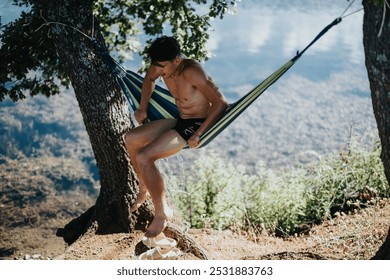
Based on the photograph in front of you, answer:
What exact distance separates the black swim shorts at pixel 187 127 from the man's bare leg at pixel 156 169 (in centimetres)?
5

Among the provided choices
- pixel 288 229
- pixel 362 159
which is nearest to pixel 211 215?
pixel 288 229

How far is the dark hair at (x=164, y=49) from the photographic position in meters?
2.84

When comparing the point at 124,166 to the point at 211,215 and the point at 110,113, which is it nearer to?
the point at 110,113

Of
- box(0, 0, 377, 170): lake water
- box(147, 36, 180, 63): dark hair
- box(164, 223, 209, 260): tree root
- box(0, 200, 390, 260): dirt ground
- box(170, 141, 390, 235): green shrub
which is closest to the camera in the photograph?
box(147, 36, 180, 63): dark hair

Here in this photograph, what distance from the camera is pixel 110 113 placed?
11.0 ft

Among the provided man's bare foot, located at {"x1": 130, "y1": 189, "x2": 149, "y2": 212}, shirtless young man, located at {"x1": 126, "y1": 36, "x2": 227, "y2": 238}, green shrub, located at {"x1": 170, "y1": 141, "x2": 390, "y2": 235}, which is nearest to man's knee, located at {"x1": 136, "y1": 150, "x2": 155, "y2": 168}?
shirtless young man, located at {"x1": 126, "y1": 36, "x2": 227, "y2": 238}

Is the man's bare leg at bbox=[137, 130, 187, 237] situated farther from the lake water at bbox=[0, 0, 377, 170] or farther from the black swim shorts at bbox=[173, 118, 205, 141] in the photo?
the lake water at bbox=[0, 0, 377, 170]

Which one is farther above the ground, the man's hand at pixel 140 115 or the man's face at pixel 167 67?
the man's face at pixel 167 67

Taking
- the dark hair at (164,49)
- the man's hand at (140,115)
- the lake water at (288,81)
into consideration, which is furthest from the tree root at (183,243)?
the lake water at (288,81)

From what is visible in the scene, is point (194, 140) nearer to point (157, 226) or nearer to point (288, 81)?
point (157, 226)

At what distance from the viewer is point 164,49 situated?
284cm

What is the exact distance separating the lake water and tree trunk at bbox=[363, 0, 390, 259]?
19.9ft

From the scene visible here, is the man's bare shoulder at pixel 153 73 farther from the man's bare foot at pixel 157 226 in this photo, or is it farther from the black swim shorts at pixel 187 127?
the man's bare foot at pixel 157 226

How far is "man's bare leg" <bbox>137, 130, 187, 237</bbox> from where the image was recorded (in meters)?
2.85
